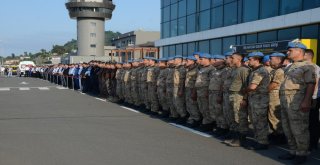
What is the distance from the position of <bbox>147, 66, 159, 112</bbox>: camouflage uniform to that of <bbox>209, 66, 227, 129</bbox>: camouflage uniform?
3310 mm

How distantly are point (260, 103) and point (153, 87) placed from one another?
16.5 feet

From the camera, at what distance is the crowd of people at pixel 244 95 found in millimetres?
6188

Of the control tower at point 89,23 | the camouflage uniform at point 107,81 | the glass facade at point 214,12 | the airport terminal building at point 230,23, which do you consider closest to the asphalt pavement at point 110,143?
the camouflage uniform at point 107,81

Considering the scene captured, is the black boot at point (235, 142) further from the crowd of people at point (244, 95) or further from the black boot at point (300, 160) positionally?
the black boot at point (300, 160)

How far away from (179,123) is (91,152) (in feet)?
12.3

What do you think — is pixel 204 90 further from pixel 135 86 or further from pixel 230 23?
pixel 230 23

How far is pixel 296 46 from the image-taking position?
6.18 meters

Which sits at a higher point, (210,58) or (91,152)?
(210,58)

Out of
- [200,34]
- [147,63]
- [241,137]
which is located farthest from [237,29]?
[241,137]

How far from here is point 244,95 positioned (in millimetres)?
7465

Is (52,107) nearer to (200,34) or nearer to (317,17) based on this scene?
(317,17)

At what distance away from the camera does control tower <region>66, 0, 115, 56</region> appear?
68625 millimetres

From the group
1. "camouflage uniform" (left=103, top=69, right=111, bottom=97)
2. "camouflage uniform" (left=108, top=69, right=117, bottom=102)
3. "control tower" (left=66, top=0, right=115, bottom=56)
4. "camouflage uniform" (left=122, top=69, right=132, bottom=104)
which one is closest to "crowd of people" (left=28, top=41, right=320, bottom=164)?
"camouflage uniform" (left=122, top=69, right=132, bottom=104)

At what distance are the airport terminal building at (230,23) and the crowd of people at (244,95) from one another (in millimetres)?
9106
